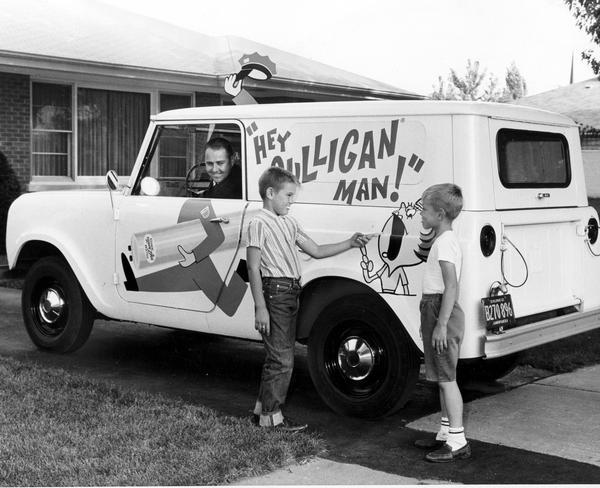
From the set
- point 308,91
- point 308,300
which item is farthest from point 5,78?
point 308,300

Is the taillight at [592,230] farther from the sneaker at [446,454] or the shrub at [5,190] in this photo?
the shrub at [5,190]

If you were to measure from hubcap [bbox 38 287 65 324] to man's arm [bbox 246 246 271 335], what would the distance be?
276 centimetres

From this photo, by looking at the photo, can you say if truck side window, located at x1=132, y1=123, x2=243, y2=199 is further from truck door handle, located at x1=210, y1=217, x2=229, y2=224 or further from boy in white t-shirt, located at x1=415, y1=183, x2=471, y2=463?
boy in white t-shirt, located at x1=415, y1=183, x2=471, y2=463

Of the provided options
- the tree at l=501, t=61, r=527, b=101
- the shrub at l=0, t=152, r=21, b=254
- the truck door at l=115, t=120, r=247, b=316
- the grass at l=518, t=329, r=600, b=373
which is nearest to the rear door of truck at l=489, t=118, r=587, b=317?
the grass at l=518, t=329, r=600, b=373

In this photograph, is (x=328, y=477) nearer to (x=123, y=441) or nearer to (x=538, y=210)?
(x=123, y=441)

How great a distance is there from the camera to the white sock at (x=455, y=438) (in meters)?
4.95

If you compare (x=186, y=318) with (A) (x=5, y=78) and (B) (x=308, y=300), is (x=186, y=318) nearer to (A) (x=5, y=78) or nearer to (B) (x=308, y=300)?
(B) (x=308, y=300)

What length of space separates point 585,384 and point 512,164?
1973 mm

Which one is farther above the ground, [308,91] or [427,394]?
[308,91]

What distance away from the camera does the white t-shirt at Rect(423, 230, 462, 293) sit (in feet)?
16.0

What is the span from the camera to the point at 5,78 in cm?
1477

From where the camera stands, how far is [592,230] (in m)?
6.35

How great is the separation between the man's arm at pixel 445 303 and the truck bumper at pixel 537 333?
0.53m

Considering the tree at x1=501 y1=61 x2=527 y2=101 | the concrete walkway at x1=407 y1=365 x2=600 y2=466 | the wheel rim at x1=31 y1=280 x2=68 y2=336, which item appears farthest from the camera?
the tree at x1=501 y1=61 x2=527 y2=101
